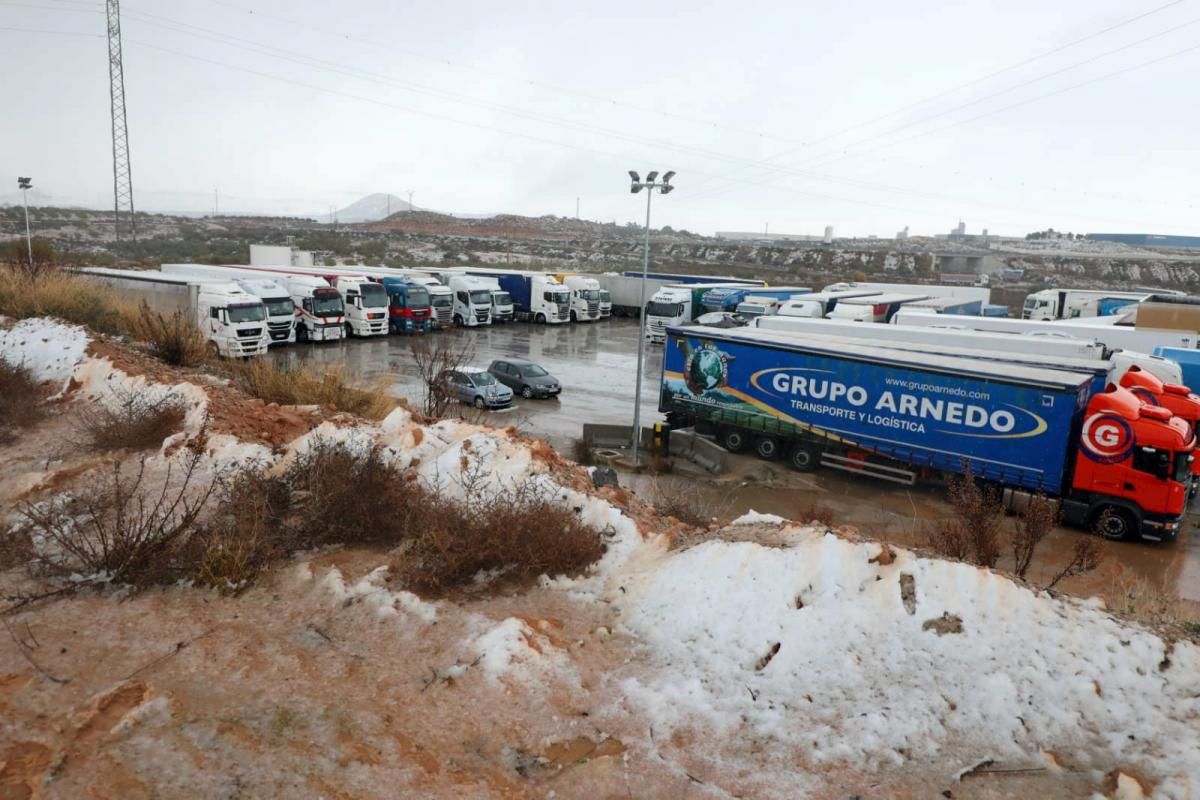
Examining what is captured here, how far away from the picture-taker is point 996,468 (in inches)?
622

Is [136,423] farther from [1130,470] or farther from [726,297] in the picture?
[726,297]

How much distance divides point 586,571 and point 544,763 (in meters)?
2.55

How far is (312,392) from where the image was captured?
49.1 feet

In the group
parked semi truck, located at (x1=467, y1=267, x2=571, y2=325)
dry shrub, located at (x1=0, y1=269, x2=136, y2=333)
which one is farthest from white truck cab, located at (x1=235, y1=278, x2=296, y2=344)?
parked semi truck, located at (x1=467, y1=267, x2=571, y2=325)

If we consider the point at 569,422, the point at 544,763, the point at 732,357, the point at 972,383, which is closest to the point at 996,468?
the point at 972,383

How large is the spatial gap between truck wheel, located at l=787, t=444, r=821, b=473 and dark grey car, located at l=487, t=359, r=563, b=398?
8593 millimetres

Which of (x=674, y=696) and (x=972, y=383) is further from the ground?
→ (x=972, y=383)

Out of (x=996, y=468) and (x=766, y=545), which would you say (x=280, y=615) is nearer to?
(x=766, y=545)

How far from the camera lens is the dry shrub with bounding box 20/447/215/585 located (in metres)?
7.21

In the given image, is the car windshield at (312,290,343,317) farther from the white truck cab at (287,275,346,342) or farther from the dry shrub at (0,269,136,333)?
the dry shrub at (0,269,136,333)

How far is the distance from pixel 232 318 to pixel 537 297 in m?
18.6

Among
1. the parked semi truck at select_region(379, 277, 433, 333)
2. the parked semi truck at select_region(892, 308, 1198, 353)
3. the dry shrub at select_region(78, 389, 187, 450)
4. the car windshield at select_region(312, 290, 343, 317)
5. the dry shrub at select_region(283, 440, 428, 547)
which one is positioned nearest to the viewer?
the dry shrub at select_region(283, 440, 428, 547)

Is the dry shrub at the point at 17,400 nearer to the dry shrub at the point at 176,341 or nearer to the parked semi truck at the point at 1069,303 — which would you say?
the dry shrub at the point at 176,341

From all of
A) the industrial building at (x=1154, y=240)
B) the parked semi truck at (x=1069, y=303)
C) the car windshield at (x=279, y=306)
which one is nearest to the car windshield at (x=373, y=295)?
the car windshield at (x=279, y=306)
